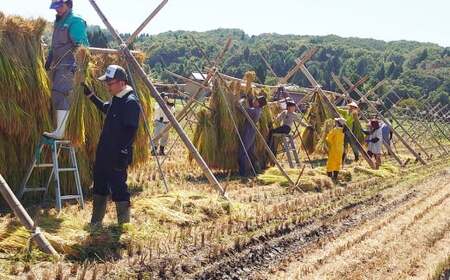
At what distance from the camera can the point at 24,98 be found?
7.45m

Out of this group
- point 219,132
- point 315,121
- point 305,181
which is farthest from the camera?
point 315,121

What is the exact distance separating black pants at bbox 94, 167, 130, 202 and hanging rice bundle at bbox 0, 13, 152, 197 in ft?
3.26

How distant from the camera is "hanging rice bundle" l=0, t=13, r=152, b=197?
718 cm

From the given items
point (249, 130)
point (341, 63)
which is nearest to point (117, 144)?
point (249, 130)

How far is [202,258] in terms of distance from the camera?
229 inches

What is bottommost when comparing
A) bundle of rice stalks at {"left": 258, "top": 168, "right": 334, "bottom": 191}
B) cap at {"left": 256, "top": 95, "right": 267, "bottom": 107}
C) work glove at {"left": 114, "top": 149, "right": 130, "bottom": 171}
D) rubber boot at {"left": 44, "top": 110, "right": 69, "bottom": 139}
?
bundle of rice stalks at {"left": 258, "top": 168, "right": 334, "bottom": 191}

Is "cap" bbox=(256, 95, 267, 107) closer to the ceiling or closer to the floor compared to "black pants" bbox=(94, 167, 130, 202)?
closer to the ceiling

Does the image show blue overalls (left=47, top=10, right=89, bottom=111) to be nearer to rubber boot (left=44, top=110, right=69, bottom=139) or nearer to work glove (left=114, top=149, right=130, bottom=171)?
rubber boot (left=44, top=110, right=69, bottom=139)

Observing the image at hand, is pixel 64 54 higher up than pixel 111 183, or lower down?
higher up

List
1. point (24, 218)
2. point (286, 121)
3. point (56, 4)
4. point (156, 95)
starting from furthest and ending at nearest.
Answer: point (286, 121)
point (156, 95)
point (56, 4)
point (24, 218)

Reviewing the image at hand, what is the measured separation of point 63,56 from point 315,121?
11.5 m

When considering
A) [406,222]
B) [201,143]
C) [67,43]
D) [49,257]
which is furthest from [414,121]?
[49,257]

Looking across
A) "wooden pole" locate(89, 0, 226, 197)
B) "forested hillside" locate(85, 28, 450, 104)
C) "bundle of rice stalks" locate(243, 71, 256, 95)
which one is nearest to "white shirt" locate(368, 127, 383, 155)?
"bundle of rice stalks" locate(243, 71, 256, 95)

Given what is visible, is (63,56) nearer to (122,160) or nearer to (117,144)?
(117,144)
